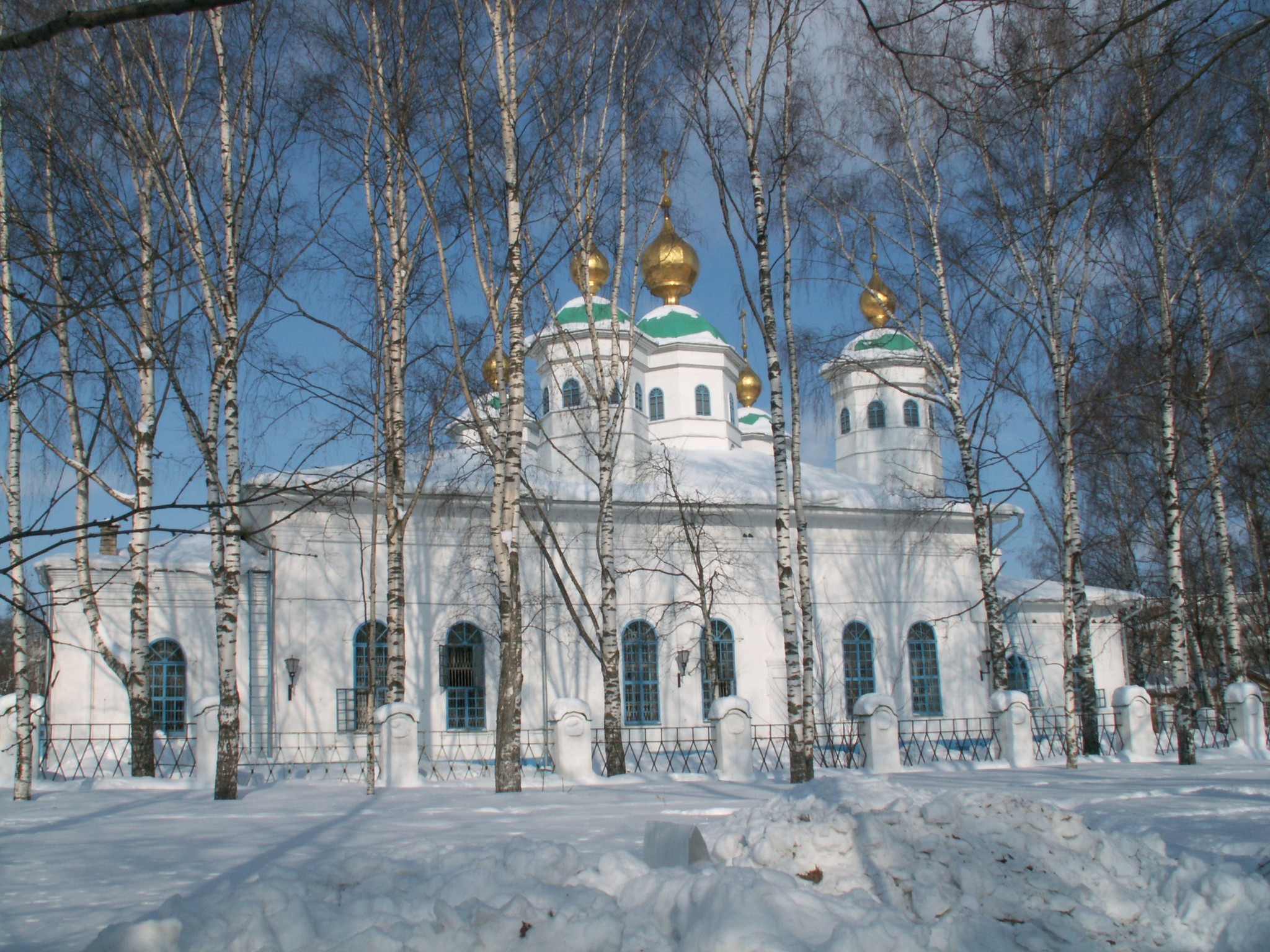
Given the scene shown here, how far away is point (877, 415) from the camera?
28.7 meters

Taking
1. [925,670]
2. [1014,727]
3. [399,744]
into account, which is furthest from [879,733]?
[925,670]

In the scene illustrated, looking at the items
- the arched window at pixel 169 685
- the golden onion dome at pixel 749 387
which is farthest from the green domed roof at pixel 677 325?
the arched window at pixel 169 685

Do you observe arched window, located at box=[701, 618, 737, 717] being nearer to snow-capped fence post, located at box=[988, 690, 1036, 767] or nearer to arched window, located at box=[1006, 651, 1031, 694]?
snow-capped fence post, located at box=[988, 690, 1036, 767]

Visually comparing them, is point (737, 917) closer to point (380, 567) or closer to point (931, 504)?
point (380, 567)

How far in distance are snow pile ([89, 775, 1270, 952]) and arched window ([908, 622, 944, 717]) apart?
17.6m

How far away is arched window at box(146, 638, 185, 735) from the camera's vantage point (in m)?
17.9

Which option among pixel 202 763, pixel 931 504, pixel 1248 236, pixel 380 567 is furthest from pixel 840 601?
pixel 202 763

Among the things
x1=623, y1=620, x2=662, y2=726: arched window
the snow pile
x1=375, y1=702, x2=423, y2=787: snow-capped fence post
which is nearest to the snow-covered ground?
the snow pile

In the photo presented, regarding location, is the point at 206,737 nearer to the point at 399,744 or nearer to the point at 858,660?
the point at 399,744

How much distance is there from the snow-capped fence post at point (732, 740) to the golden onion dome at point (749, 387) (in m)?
20.0

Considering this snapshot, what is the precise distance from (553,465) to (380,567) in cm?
703

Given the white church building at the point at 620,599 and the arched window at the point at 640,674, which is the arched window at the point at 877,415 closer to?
the white church building at the point at 620,599

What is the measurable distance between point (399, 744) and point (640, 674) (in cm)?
885

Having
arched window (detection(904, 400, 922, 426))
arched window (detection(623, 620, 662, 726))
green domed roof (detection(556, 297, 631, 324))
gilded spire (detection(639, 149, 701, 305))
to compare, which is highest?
gilded spire (detection(639, 149, 701, 305))
